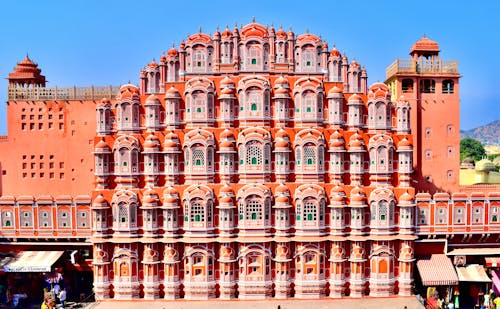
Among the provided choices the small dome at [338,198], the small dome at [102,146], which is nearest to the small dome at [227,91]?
the small dome at [102,146]

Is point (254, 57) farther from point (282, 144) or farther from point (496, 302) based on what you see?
point (496, 302)

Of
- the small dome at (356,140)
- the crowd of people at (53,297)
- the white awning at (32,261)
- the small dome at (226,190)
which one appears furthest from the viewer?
the small dome at (356,140)

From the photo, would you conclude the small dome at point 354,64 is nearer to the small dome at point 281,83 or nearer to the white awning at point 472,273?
the small dome at point 281,83

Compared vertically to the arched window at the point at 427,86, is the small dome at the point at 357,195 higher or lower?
lower

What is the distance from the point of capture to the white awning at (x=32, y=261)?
101ft

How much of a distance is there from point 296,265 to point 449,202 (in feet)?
37.6

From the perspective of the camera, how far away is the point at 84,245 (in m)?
32.3

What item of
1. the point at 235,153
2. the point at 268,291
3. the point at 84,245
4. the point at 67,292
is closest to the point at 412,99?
the point at 235,153

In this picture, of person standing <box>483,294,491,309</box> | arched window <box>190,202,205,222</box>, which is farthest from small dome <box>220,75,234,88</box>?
person standing <box>483,294,491,309</box>

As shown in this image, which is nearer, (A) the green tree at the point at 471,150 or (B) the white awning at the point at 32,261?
(B) the white awning at the point at 32,261

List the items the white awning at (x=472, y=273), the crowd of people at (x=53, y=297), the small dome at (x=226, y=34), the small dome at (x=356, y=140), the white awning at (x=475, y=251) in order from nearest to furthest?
1. the crowd of people at (x=53, y=297)
2. the small dome at (x=356, y=140)
3. the white awning at (x=472, y=273)
4. the white awning at (x=475, y=251)
5. the small dome at (x=226, y=34)

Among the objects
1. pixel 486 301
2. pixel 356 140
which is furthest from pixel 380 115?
pixel 486 301

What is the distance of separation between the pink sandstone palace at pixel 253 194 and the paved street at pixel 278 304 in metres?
0.58

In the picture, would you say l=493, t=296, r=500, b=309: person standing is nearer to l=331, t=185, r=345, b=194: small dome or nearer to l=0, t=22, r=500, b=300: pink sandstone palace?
l=0, t=22, r=500, b=300: pink sandstone palace
